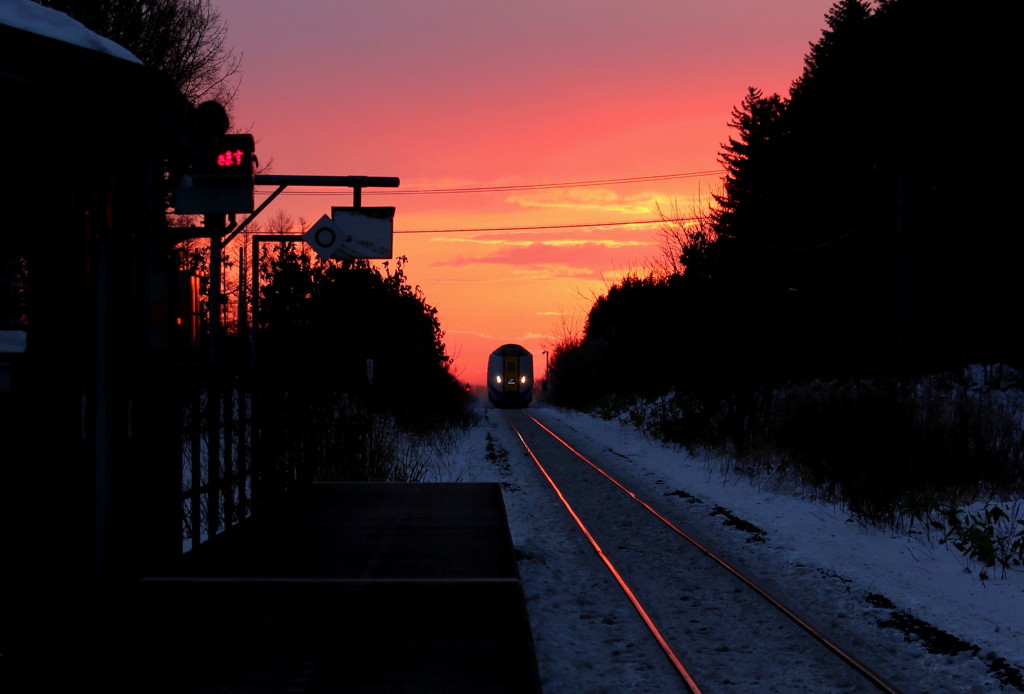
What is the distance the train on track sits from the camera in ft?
206

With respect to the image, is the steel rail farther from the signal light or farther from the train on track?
the train on track

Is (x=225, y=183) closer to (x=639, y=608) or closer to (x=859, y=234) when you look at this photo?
Answer: (x=639, y=608)

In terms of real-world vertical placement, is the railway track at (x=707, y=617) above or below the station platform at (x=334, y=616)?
below

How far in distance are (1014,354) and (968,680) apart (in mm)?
24355

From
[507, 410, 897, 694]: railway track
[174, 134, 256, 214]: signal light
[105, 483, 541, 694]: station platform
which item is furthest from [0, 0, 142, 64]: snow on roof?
[507, 410, 897, 694]: railway track

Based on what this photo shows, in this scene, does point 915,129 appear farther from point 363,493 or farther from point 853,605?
point 853,605

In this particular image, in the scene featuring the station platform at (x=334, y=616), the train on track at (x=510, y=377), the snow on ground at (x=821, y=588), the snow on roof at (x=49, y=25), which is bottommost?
the snow on ground at (x=821, y=588)

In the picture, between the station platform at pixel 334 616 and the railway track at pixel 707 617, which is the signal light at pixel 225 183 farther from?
the railway track at pixel 707 617

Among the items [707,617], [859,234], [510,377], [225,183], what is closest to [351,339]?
[225,183]

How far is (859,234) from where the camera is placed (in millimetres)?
38031

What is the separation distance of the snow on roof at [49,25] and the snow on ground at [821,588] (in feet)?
15.2

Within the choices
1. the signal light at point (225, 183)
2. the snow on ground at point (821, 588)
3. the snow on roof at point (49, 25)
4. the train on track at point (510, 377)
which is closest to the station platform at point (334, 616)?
the snow on ground at point (821, 588)

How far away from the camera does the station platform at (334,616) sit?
5031 mm

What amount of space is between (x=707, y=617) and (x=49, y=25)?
19.7ft
